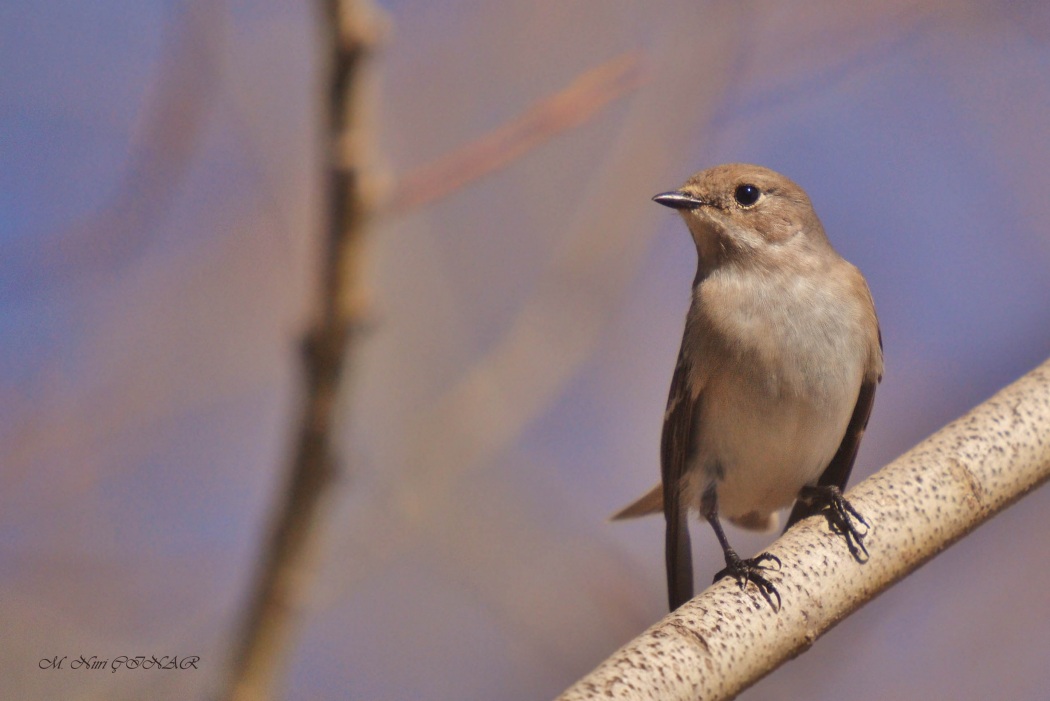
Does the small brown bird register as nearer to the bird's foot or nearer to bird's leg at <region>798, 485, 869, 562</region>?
bird's leg at <region>798, 485, 869, 562</region>

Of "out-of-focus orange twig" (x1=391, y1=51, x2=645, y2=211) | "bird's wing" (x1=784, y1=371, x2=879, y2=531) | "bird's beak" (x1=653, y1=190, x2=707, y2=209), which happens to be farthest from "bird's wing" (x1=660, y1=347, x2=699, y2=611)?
"out-of-focus orange twig" (x1=391, y1=51, x2=645, y2=211)

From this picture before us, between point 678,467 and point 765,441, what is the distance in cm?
34

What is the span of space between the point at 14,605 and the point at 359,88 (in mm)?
2972

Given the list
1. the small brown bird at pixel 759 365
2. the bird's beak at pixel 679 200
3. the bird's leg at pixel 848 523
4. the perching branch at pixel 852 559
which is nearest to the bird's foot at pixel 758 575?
the perching branch at pixel 852 559

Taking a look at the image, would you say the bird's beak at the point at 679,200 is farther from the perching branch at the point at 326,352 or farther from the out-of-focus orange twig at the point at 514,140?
the perching branch at the point at 326,352

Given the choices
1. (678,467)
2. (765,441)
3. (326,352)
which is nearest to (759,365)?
(765,441)

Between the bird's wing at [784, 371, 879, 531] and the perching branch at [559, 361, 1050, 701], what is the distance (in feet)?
3.60

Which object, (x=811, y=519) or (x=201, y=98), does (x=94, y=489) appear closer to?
(x=201, y=98)

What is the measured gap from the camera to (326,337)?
6.27 feet

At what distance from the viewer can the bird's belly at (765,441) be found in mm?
3668

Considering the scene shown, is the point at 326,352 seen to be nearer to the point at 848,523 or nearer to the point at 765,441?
the point at 848,523

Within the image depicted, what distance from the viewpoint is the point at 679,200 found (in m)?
3.92

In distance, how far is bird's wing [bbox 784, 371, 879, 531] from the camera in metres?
3.92

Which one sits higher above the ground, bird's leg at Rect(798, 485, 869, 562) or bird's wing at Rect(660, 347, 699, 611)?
bird's leg at Rect(798, 485, 869, 562)
